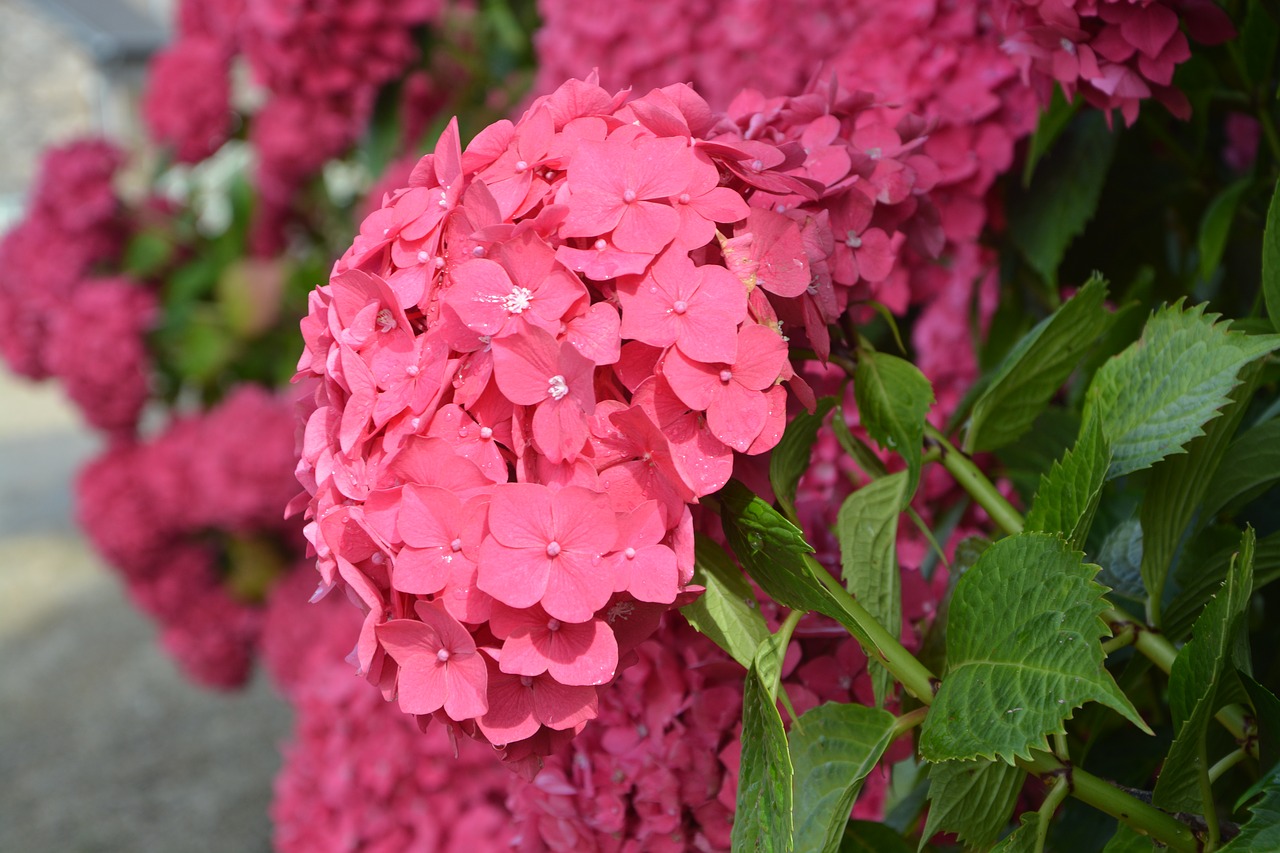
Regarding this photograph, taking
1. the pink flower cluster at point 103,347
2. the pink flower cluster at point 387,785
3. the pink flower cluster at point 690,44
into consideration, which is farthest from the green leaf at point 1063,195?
the pink flower cluster at point 103,347

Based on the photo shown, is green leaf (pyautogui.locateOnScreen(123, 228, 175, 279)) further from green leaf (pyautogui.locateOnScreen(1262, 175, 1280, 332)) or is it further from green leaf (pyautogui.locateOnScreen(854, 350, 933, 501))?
green leaf (pyautogui.locateOnScreen(1262, 175, 1280, 332))

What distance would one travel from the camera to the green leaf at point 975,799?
461 mm

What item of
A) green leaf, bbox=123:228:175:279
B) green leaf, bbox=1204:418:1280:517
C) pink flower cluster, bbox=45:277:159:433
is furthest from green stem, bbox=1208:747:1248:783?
green leaf, bbox=123:228:175:279

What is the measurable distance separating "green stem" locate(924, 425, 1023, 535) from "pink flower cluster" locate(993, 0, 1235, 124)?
0.20m

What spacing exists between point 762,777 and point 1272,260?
32 centimetres

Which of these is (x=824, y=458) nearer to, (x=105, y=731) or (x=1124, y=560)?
(x=1124, y=560)

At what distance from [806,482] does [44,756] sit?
2.42 meters

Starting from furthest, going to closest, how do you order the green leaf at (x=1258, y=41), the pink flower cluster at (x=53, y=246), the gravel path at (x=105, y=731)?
the gravel path at (x=105, y=731)
the pink flower cluster at (x=53, y=246)
the green leaf at (x=1258, y=41)

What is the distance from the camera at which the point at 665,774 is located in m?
0.55

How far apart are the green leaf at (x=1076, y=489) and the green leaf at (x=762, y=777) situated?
12 centimetres

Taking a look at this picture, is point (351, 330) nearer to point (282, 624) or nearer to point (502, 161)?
point (502, 161)

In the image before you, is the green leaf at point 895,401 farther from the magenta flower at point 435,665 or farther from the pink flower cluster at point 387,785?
the pink flower cluster at point 387,785

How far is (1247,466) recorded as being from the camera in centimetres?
51

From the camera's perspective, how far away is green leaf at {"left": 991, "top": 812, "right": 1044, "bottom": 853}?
0.43 m
